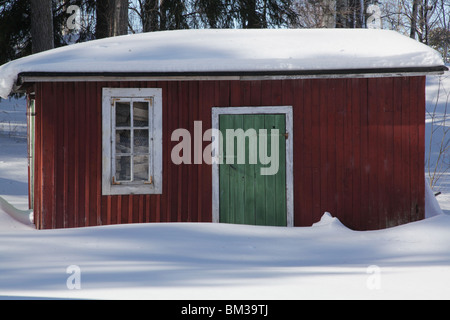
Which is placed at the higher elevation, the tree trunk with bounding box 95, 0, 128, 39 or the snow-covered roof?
the tree trunk with bounding box 95, 0, 128, 39

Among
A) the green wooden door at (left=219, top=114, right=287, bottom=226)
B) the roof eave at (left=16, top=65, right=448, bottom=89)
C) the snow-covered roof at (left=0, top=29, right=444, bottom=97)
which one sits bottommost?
the green wooden door at (left=219, top=114, right=287, bottom=226)

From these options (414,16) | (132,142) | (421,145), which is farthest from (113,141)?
(414,16)

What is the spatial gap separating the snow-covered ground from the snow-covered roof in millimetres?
2321

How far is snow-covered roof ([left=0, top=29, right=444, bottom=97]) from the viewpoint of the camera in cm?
898

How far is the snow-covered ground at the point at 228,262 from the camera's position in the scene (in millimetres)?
5078

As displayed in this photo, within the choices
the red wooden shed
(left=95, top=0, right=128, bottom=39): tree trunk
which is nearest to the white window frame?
the red wooden shed

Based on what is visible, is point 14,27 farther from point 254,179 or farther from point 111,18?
point 254,179

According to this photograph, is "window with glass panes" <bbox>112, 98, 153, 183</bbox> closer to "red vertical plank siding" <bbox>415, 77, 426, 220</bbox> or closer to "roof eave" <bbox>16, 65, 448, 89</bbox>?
"roof eave" <bbox>16, 65, 448, 89</bbox>

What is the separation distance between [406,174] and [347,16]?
39.1ft

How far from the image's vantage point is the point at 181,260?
6.47 m

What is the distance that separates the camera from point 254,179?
368 inches

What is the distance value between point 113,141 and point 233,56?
2.25 metres

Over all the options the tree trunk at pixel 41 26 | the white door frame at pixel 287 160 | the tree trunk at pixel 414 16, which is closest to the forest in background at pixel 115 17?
the tree trunk at pixel 41 26

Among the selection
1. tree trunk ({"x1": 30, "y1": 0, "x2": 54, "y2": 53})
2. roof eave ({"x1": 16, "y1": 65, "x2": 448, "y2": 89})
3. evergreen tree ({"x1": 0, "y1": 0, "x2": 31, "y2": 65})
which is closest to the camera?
roof eave ({"x1": 16, "y1": 65, "x2": 448, "y2": 89})
